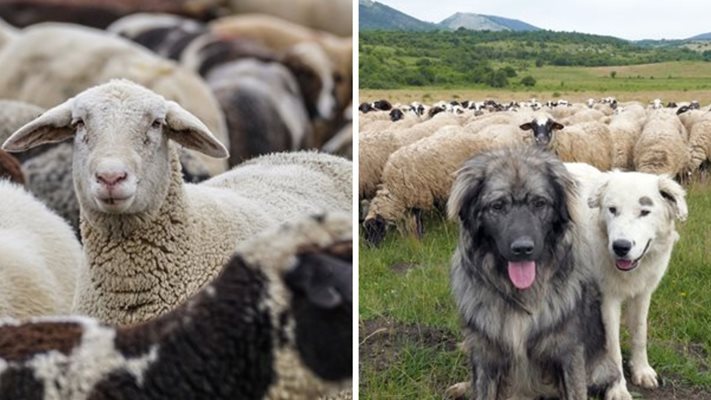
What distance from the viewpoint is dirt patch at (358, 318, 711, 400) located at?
101 inches

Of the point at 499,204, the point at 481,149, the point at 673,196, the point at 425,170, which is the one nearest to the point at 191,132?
the point at 499,204

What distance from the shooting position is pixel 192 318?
1296 millimetres

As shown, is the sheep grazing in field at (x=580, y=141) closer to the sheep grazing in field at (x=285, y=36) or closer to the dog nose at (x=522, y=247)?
the dog nose at (x=522, y=247)

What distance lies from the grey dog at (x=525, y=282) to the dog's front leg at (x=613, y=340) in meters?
0.02

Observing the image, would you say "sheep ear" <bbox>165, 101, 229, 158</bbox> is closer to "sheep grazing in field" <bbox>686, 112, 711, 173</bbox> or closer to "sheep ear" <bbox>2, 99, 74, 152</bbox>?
"sheep ear" <bbox>2, 99, 74, 152</bbox>

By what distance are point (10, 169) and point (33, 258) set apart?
0.19 meters

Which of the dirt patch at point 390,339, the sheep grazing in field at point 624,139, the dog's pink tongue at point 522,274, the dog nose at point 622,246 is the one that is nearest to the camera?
the dog's pink tongue at point 522,274

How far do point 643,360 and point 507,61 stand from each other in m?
1.39

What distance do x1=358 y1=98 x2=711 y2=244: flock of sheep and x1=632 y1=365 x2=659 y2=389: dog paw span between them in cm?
161

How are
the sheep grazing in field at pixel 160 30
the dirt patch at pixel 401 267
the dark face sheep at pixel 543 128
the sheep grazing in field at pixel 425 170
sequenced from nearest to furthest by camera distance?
the sheep grazing in field at pixel 160 30, the dirt patch at pixel 401 267, the dark face sheep at pixel 543 128, the sheep grazing in field at pixel 425 170

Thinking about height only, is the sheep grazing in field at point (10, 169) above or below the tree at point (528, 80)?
above

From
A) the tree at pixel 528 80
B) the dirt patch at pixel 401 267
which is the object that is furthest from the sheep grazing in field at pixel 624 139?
the dirt patch at pixel 401 267

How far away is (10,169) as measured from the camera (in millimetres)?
1661

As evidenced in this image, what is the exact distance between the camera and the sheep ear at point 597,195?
2.29 metres
